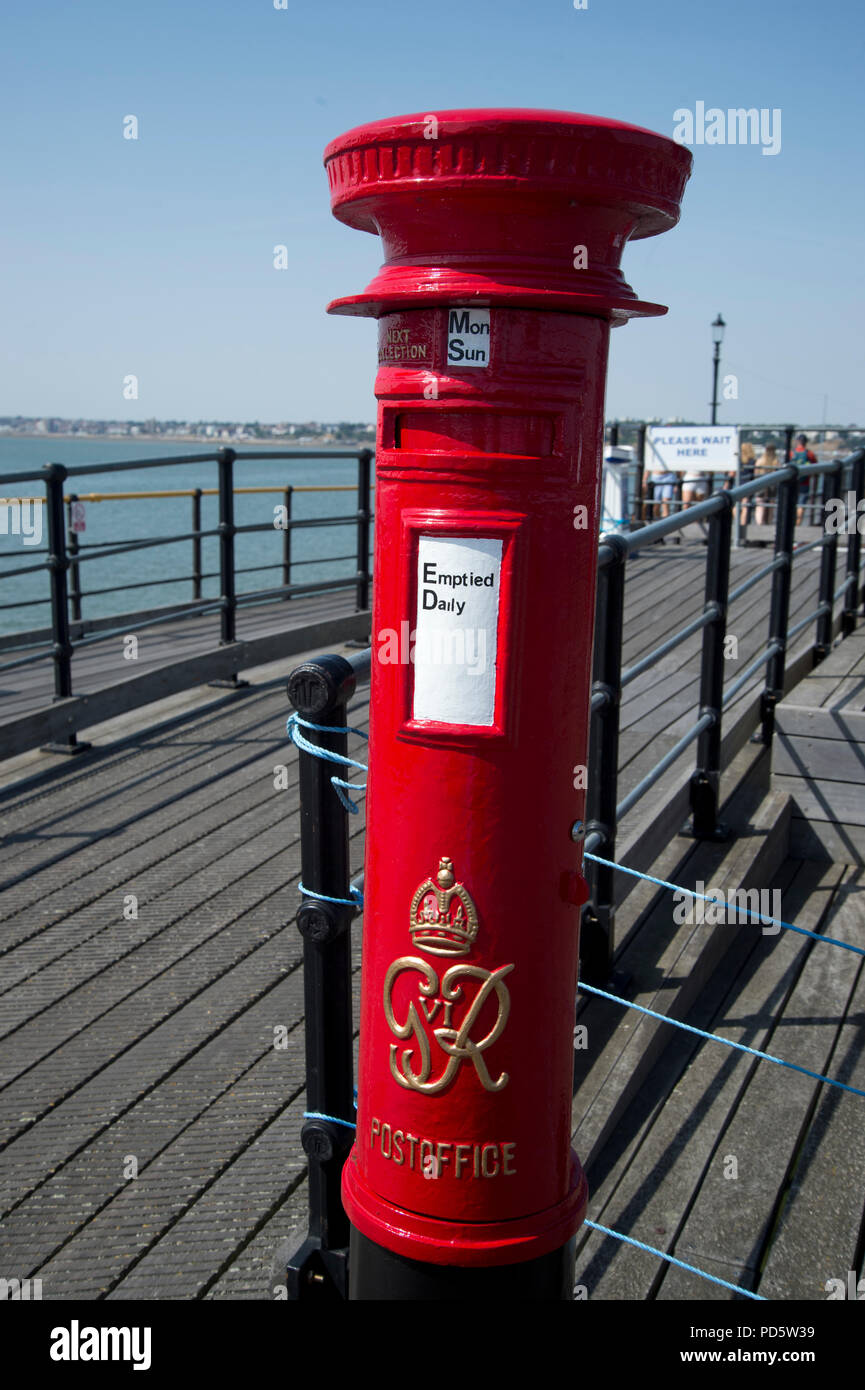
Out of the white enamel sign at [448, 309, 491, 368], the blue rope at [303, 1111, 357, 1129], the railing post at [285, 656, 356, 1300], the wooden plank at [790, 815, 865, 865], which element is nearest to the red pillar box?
the white enamel sign at [448, 309, 491, 368]

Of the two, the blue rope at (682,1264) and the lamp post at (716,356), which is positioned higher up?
the lamp post at (716,356)

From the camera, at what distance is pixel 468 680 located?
1.46 meters

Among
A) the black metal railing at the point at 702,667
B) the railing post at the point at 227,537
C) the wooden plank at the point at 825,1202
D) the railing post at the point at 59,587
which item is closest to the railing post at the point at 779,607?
the black metal railing at the point at 702,667

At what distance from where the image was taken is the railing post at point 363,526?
24.1ft

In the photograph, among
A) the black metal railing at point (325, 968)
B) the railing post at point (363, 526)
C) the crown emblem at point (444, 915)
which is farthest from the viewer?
the railing post at point (363, 526)

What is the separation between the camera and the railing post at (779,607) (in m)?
4.89

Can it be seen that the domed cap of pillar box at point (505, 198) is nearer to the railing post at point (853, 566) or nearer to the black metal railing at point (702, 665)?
the black metal railing at point (702, 665)

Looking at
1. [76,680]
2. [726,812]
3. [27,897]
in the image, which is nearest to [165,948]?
[27,897]

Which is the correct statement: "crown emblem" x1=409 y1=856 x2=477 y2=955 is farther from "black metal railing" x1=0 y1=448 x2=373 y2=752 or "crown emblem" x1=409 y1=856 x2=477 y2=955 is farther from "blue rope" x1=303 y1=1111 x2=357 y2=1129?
"black metal railing" x1=0 y1=448 x2=373 y2=752

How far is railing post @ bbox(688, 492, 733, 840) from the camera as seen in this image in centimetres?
397

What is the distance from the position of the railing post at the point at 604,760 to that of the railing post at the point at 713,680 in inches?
37.9

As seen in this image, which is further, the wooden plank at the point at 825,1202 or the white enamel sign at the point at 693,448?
the white enamel sign at the point at 693,448

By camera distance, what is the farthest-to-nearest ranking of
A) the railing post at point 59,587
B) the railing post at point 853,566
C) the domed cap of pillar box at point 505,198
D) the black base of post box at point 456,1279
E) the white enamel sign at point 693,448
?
1. the white enamel sign at point 693,448
2. the railing post at point 853,566
3. the railing post at point 59,587
4. the black base of post box at point 456,1279
5. the domed cap of pillar box at point 505,198

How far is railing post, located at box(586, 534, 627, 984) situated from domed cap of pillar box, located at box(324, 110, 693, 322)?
4.84 ft
